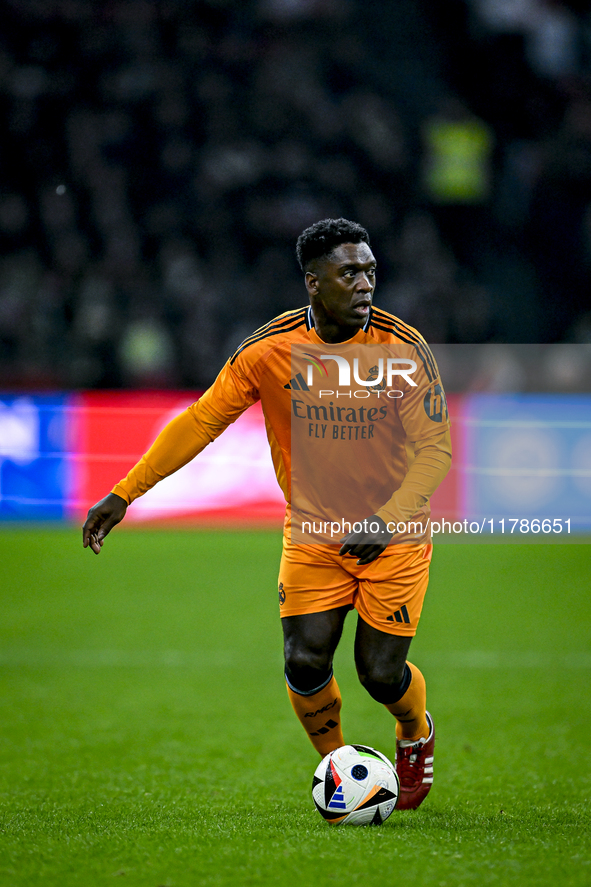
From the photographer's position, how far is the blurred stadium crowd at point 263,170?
13.3m

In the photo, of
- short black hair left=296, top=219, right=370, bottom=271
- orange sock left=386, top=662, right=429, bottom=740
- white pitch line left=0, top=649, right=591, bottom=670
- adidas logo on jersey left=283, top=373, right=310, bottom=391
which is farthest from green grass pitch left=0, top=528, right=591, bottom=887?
short black hair left=296, top=219, right=370, bottom=271

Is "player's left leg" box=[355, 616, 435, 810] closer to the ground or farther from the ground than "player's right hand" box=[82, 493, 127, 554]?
closer to the ground

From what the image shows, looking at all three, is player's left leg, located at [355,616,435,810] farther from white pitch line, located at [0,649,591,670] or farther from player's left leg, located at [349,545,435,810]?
white pitch line, located at [0,649,591,670]

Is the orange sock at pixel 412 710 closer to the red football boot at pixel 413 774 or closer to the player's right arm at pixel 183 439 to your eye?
the red football boot at pixel 413 774

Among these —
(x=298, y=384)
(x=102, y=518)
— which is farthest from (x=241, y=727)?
(x=298, y=384)

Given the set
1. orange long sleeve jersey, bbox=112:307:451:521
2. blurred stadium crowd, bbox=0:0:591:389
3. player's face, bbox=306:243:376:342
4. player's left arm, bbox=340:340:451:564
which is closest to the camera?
player's left arm, bbox=340:340:451:564

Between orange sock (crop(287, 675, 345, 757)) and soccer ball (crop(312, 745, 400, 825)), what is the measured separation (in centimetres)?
20

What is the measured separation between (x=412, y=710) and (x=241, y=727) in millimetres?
1811

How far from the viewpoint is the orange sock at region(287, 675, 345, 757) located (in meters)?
3.62

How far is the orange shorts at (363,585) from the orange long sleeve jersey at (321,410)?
0.18 m

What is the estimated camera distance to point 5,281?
1366 centimetres

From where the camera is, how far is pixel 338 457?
365cm

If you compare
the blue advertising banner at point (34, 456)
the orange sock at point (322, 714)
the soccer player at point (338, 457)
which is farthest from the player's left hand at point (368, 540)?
the blue advertising banner at point (34, 456)

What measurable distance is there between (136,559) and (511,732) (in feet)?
18.1
